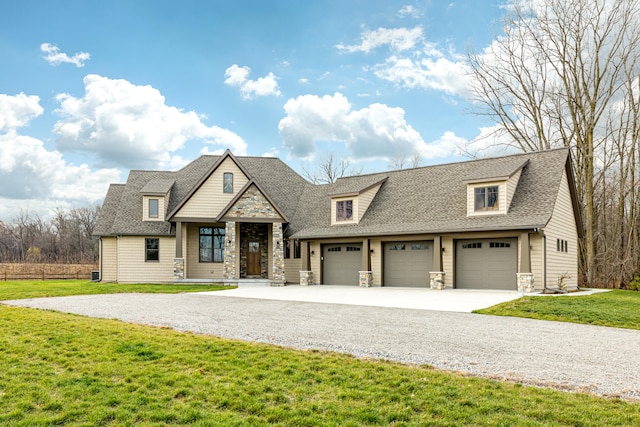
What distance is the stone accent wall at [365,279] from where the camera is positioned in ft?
73.8

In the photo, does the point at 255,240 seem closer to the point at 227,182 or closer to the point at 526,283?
the point at 227,182

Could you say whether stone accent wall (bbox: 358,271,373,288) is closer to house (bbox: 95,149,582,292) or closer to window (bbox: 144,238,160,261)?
house (bbox: 95,149,582,292)

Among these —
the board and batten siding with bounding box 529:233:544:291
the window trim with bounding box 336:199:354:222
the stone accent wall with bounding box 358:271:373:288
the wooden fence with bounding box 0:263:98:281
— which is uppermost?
the window trim with bounding box 336:199:354:222

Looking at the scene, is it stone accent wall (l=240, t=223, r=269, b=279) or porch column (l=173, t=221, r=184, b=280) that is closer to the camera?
porch column (l=173, t=221, r=184, b=280)

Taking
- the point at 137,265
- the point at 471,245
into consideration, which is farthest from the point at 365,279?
the point at 137,265

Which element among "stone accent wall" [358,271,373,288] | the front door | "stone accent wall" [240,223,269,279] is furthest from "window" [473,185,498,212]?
the front door

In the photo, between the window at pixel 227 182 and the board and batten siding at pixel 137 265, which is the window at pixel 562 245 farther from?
the board and batten siding at pixel 137 265

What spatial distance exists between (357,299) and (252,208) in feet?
33.2

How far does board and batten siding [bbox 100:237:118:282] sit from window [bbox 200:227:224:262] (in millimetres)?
4788

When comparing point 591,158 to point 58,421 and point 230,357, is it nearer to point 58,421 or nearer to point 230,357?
point 230,357

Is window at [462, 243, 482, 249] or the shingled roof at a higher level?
the shingled roof

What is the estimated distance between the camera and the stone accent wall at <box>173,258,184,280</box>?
2442 centimetres

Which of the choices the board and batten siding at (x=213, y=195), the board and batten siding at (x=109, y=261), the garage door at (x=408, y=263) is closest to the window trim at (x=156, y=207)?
the board and batten siding at (x=213, y=195)

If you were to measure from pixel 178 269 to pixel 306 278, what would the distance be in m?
6.40
